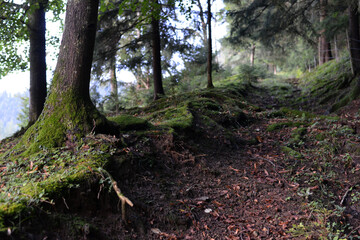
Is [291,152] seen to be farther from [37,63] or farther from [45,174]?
[37,63]

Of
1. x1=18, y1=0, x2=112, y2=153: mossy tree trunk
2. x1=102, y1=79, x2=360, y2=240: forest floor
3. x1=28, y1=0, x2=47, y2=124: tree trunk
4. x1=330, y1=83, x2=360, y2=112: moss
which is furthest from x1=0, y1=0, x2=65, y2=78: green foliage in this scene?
x1=330, y1=83, x2=360, y2=112: moss

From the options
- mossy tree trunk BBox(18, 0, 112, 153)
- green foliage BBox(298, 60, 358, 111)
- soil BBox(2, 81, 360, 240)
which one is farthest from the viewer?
green foliage BBox(298, 60, 358, 111)

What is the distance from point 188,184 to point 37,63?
6.22m

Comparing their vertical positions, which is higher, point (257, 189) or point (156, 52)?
point (156, 52)

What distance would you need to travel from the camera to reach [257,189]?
397cm

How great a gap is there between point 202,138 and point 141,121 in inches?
57.0

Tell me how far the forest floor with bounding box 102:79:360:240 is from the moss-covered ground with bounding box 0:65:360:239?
2cm

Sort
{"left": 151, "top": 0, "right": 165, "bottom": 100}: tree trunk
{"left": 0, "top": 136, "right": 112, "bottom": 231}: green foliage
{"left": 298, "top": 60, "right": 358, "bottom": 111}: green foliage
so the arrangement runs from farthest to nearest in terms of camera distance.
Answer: {"left": 151, "top": 0, "right": 165, "bottom": 100}: tree trunk → {"left": 298, "top": 60, "right": 358, "bottom": 111}: green foliage → {"left": 0, "top": 136, "right": 112, "bottom": 231}: green foliage

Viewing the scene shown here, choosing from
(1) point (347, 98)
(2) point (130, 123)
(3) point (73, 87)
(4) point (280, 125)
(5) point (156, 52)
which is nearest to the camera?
(3) point (73, 87)

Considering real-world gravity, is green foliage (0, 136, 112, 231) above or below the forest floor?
above

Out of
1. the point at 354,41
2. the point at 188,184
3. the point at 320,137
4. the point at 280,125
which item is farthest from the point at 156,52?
the point at 354,41

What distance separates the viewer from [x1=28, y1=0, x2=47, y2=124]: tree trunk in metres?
7.00

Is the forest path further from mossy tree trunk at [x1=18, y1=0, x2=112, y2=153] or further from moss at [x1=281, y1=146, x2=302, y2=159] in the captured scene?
mossy tree trunk at [x1=18, y1=0, x2=112, y2=153]

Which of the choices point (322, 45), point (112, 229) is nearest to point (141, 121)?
point (112, 229)
